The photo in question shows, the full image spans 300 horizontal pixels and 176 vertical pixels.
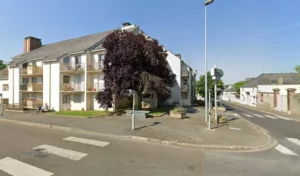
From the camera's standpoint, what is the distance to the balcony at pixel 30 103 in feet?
74.8

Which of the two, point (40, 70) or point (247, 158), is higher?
point (40, 70)

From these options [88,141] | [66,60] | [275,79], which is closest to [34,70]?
[66,60]

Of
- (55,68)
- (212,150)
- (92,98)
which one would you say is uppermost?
(55,68)

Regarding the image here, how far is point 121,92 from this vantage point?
1600 centimetres

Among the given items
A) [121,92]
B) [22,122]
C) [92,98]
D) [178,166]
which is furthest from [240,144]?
[92,98]

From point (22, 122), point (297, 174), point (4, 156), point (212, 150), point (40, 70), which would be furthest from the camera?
point (40, 70)

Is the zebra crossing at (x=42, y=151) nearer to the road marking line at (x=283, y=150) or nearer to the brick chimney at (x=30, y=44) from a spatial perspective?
the road marking line at (x=283, y=150)

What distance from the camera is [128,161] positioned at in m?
5.97

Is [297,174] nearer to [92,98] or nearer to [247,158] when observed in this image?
[247,158]

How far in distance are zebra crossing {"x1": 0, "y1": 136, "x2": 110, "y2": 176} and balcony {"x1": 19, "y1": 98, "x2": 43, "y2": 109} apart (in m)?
17.2

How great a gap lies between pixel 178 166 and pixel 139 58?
40.6 feet

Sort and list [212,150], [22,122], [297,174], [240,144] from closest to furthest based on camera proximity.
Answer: [297,174] < [212,150] < [240,144] < [22,122]

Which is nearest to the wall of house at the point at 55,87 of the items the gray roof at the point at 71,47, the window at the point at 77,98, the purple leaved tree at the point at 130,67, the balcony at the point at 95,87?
the gray roof at the point at 71,47

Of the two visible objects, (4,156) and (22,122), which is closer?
(4,156)
